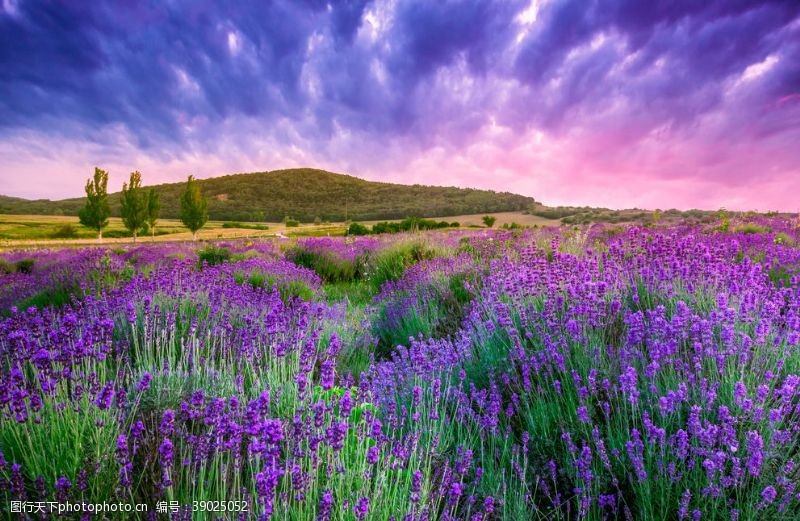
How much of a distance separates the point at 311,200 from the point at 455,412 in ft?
232

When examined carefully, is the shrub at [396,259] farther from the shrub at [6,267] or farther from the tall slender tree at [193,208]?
the tall slender tree at [193,208]

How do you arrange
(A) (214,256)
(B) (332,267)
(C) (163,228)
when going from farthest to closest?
(C) (163,228) → (A) (214,256) → (B) (332,267)

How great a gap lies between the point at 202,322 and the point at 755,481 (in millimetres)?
4526

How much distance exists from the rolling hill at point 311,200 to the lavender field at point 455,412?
165ft

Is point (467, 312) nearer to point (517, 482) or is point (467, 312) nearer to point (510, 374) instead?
point (510, 374)

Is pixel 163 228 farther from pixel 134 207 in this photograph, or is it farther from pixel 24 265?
pixel 24 265

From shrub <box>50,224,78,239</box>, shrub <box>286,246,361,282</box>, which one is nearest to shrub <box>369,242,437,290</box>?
shrub <box>286,246,361,282</box>

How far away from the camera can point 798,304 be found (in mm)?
3238

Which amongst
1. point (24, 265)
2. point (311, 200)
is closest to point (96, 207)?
point (311, 200)

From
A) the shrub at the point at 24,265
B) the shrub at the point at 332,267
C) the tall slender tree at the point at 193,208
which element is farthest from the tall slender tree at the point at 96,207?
the shrub at the point at 332,267

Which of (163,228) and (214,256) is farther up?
(214,256)

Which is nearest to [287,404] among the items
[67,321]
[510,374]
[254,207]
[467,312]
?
[67,321]

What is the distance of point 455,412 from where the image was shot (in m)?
2.94

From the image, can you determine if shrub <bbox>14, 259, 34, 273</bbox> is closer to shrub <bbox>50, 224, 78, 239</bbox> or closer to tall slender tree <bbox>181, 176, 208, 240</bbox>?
shrub <bbox>50, 224, 78, 239</bbox>
